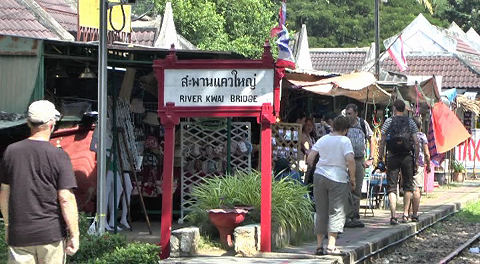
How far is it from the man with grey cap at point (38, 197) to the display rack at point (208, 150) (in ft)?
26.6

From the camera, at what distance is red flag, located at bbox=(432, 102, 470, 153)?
70.0ft

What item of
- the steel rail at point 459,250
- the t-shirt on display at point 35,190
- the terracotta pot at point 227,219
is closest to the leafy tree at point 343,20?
the steel rail at point 459,250

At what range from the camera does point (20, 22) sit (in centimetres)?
2098

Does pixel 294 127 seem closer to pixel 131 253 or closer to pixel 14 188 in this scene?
pixel 131 253

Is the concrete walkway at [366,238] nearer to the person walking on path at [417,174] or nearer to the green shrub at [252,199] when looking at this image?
the person walking on path at [417,174]

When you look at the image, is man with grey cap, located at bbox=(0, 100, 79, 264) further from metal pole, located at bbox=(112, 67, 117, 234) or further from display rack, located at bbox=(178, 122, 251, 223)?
display rack, located at bbox=(178, 122, 251, 223)

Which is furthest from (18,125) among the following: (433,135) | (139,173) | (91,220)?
(433,135)

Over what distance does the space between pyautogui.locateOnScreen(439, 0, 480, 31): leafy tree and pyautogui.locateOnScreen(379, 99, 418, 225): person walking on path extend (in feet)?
179

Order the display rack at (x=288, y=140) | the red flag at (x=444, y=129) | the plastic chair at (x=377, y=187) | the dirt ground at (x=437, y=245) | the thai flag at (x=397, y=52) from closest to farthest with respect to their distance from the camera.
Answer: the dirt ground at (x=437, y=245)
the display rack at (x=288, y=140)
the plastic chair at (x=377, y=187)
the red flag at (x=444, y=129)
the thai flag at (x=397, y=52)

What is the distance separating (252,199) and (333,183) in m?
1.34

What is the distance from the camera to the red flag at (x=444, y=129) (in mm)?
21344

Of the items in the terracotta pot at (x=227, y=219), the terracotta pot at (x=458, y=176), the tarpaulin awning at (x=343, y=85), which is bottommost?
the terracotta pot at (x=227, y=219)

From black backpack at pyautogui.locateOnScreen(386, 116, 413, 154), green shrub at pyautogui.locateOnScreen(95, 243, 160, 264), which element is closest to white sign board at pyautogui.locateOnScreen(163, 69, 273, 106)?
green shrub at pyautogui.locateOnScreen(95, 243, 160, 264)

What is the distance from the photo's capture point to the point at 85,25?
71.8ft
